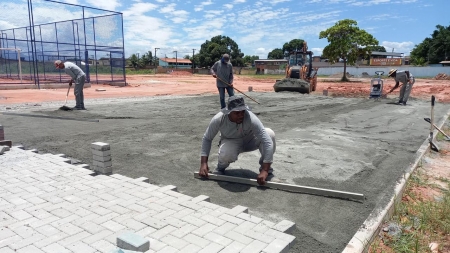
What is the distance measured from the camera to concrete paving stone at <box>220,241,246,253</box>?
7.95 feet

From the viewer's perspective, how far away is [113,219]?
2.97 metres

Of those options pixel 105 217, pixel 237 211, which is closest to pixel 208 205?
pixel 237 211

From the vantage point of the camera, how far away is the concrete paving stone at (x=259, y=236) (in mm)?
2599

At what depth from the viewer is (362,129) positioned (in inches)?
316

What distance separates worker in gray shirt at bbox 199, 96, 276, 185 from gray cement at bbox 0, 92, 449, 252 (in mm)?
278

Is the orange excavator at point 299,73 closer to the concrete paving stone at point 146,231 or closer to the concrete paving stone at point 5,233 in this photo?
the concrete paving stone at point 146,231

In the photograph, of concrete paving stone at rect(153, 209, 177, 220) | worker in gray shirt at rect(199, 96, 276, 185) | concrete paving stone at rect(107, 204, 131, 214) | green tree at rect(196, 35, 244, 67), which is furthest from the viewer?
green tree at rect(196, 35, 244, 67)

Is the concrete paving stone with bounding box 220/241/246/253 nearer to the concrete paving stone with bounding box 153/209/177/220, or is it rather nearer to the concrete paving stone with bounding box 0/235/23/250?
the concrete paving stone with bounding box 153/209/177/220

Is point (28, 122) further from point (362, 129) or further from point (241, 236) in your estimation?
point (362, 129)

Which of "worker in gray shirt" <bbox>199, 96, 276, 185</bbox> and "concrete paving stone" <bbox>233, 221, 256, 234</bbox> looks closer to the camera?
"concrete paving stone" <bbox>233, 221, 256, 234</bbox>

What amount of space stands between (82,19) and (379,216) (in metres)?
21.8

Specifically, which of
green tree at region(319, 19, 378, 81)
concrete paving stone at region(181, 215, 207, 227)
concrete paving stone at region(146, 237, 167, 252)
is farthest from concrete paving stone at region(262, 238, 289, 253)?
green tree at region(319, 19, 378, 81)

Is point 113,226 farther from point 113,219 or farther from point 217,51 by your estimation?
point 217,51

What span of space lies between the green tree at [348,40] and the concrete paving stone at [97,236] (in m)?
33.3
